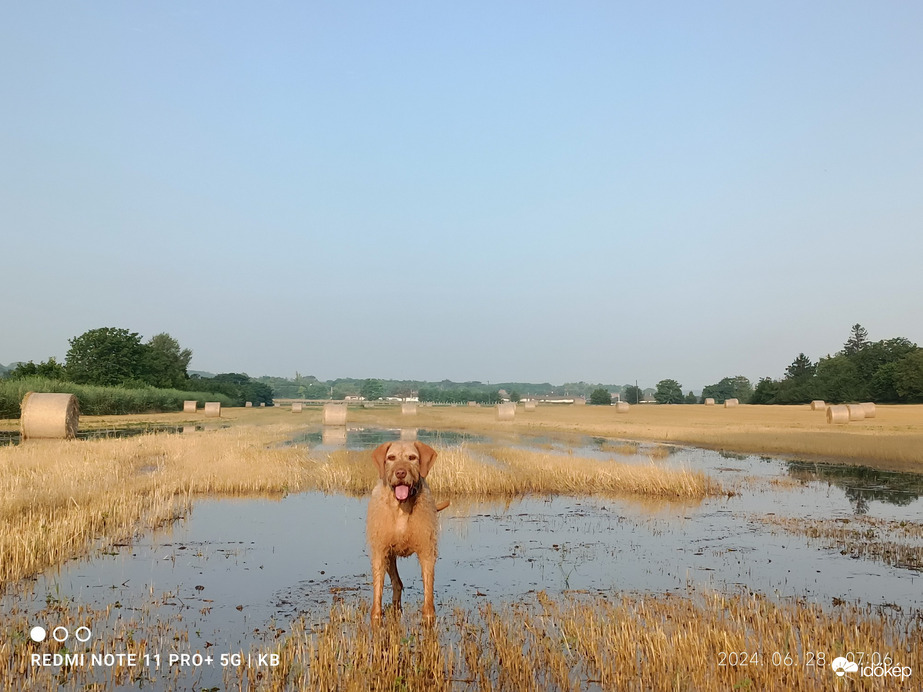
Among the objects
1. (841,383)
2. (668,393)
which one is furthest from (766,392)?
(668,393)

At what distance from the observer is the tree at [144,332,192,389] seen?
4300 inches

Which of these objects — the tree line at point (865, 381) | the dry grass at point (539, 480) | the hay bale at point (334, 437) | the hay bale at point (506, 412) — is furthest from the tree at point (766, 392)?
the dry grass at point (539, 480)

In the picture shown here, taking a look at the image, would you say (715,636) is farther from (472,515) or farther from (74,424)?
(74,424)

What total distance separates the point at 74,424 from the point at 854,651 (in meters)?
35.6

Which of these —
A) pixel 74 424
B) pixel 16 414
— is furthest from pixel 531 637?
pixel 16 414

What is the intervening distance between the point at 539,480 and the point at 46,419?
2420 cm

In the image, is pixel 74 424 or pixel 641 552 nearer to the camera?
pixel 641 552

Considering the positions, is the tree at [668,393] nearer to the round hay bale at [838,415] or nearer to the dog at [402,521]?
the round hay bale at [838,415]

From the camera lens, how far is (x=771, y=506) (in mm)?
18422

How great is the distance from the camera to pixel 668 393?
16925cm

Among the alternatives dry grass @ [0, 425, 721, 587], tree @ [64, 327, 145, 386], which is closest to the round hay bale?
dry grass @ [0, 425, 721, 587]

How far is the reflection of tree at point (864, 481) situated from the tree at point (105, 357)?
90.3 meters

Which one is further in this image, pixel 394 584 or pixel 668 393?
pixel 668 393

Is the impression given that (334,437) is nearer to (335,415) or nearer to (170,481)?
(335,415)
